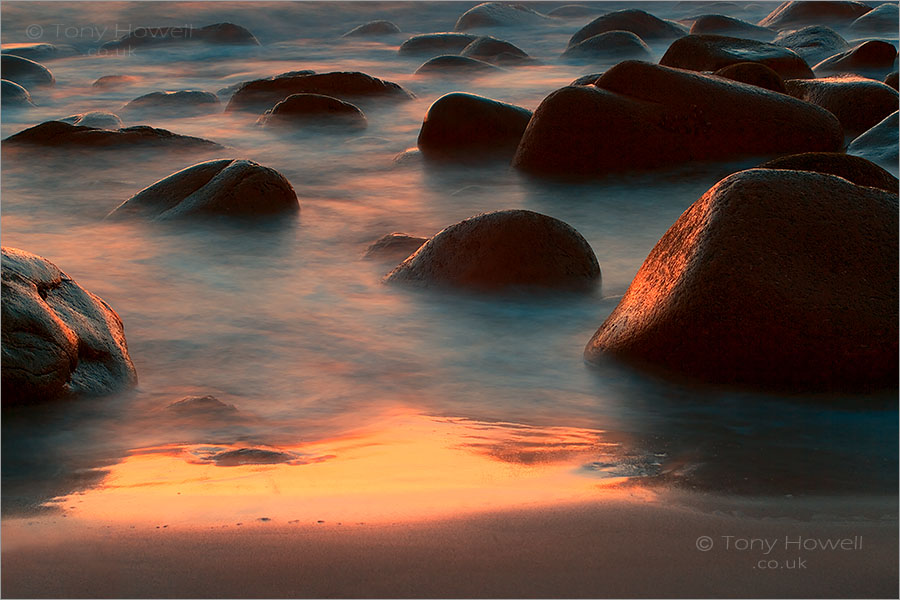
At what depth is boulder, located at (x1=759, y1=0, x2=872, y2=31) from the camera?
1484cm

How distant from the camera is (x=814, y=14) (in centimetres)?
1488

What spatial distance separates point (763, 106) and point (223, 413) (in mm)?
4839

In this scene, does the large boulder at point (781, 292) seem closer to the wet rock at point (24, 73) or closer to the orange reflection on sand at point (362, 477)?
the orange reflection on sand at point (362, 477)

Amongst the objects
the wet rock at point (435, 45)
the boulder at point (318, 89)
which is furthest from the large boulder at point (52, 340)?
the wet rock at point (435, 45)

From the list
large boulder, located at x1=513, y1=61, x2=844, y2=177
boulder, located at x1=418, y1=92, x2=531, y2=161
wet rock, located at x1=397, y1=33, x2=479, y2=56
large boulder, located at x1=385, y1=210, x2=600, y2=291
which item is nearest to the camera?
large boulder, located at x1=385, y1=210, x2=600, y2=291

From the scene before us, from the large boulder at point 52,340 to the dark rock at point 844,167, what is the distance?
2799mm

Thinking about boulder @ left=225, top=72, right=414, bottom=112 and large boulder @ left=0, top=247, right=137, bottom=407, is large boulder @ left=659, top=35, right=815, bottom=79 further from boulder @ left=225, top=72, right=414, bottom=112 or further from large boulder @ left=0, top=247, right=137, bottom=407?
large boulder @ left=0, top=247, right=137, bottom=407

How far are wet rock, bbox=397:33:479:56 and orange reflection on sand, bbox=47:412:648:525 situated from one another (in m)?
10.9

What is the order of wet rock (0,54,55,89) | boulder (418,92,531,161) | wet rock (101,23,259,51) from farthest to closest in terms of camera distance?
wet rock (101,23,259,51), wet rock (0,54,55,89), boulder (418,92,531,161)

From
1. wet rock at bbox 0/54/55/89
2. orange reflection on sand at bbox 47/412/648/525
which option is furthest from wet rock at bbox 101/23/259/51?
orange reflection on sand at bbox 47/412/648/525

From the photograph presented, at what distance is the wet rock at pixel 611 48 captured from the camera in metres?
12.6

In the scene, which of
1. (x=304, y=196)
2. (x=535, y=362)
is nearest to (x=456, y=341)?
(x=535, y=362)

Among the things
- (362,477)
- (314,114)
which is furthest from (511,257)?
(314,114)

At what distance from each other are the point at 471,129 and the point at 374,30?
27.9ft
